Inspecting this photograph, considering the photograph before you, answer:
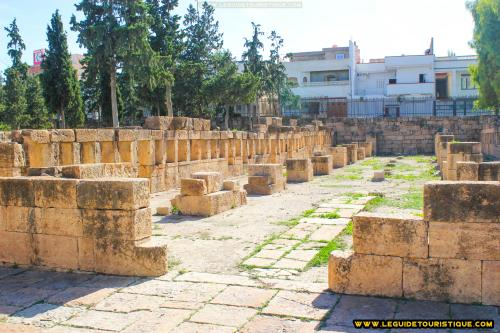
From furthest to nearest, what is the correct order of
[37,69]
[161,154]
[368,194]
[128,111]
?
[37,69]
[128,111]
[161,154]
[368,194]

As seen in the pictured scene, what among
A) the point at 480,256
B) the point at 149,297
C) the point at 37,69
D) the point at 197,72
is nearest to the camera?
the point at 480,256

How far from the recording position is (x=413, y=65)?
54.0m

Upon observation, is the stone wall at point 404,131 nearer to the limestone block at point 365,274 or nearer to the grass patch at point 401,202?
the grass patch at point 401,202

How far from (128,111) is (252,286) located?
122ft

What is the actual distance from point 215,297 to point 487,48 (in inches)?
1081

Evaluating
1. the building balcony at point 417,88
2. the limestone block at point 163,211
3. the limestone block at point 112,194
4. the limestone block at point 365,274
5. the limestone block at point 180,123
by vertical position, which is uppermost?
the building balcony at point 417,88

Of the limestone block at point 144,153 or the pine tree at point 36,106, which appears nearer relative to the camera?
the limestone block at point 144,153

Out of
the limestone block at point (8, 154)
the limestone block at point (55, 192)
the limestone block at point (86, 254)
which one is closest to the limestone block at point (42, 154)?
the limestone block at point (8, 154)

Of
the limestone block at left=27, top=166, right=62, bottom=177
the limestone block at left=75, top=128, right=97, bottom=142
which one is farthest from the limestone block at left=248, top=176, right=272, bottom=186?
the limestone block at left=27, top=166, right=62, bottom=177

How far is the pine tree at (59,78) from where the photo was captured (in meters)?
36.2

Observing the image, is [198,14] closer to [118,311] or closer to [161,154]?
[161,154]

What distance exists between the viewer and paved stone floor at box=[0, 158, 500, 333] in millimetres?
5242

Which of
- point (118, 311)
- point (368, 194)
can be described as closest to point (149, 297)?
point (118, 311)

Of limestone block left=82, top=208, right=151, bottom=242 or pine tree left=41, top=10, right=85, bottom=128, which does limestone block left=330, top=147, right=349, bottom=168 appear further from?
limestone block left=82, top=208, right=151, bottom=242
